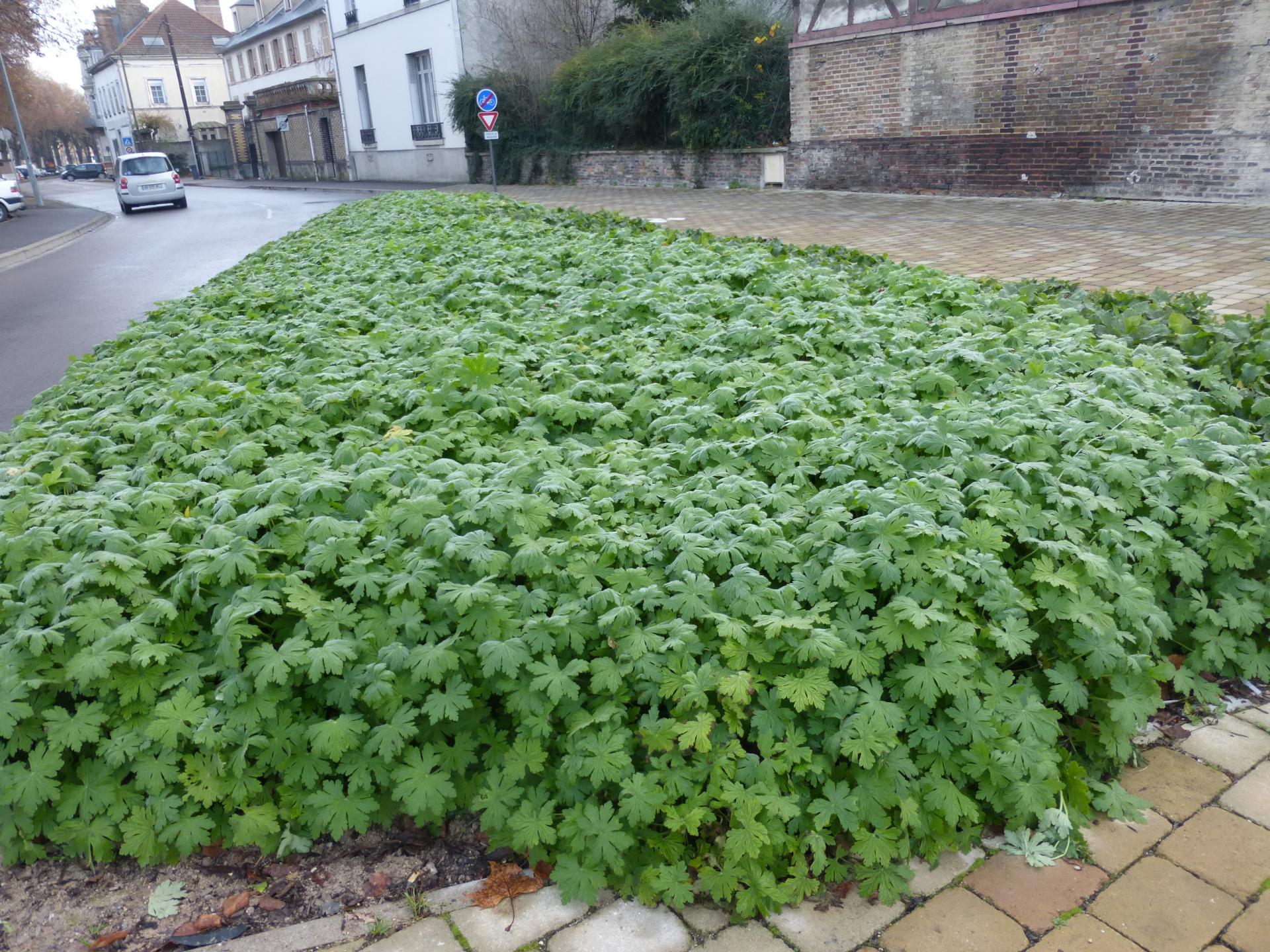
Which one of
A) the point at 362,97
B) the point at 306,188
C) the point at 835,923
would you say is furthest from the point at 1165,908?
the point at 362,97

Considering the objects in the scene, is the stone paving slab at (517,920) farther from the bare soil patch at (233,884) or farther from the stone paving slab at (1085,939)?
the stone paving slab at (1085,939)

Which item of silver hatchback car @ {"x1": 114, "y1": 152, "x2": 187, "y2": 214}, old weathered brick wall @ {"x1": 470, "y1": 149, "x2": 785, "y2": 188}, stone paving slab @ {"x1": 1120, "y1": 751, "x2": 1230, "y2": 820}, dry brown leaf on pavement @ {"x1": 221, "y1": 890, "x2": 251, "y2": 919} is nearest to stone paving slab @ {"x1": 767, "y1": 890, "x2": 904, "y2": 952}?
stone paving slab @ {"x1": 1120, "y1": 751, "x2": 1230, "y2": 820}

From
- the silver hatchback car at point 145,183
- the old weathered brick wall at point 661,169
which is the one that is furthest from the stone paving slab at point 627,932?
the silver hatchback car at point 145,183

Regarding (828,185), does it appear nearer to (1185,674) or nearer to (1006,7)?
(1006,7)

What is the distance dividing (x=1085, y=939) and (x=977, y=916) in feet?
0.84

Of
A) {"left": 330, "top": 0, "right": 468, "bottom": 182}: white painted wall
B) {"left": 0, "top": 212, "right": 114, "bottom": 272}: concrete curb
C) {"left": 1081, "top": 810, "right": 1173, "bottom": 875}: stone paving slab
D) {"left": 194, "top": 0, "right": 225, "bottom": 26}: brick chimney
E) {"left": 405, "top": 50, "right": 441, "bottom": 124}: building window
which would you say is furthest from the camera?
{"left": 194, "top": 0, "right": 225, "bottom": 26}: brick chimney

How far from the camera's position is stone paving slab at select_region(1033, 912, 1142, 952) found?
7.67 ft

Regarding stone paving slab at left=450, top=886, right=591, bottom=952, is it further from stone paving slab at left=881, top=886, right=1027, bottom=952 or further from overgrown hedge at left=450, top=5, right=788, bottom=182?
overgrown hedge at left=450, top=5, right=788, bottom=182

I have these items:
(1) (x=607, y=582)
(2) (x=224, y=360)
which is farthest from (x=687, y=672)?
(2) (x=224, y=360)

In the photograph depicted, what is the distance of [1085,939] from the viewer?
2.37 m

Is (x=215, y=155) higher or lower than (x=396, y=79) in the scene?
lower

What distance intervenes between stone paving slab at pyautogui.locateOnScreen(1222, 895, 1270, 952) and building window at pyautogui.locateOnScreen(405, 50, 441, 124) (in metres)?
37.1

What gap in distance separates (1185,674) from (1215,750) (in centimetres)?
31

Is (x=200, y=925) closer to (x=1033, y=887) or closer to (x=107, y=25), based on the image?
(x=1033, y=887)
